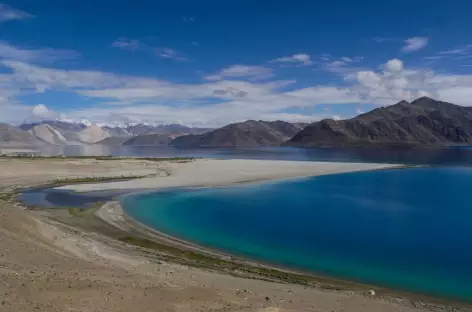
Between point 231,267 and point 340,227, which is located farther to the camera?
point 340,227

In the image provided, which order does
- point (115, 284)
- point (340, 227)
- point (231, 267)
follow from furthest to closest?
point (340, 227) < point (231, 267) < point (115, 284)

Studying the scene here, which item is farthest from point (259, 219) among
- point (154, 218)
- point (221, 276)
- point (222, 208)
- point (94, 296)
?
point (94, 296)

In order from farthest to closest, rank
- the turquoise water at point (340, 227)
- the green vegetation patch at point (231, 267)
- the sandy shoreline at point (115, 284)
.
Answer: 1. the turquoise water at point (340, 227)
2. the green vegetation patch at point (231, 267)
3. the sandy shoreline at point (115, 284)

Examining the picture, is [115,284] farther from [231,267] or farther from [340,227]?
[340,227]

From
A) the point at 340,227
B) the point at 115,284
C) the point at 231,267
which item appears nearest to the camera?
the point at 115,284

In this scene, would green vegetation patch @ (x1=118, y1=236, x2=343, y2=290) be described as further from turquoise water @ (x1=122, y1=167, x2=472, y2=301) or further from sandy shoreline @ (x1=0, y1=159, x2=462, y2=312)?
turquoise water @ (x1=122, y1=167, x2=472, y2=301)

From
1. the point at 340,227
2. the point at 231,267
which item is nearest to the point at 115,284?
the point at 231,267

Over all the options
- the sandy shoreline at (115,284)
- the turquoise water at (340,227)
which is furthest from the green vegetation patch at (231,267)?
the turquoise water at (340,227)

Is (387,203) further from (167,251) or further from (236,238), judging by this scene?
(167,251)

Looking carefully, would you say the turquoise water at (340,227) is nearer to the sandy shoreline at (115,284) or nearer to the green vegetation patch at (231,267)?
the green vegetation patch at (231,267)
